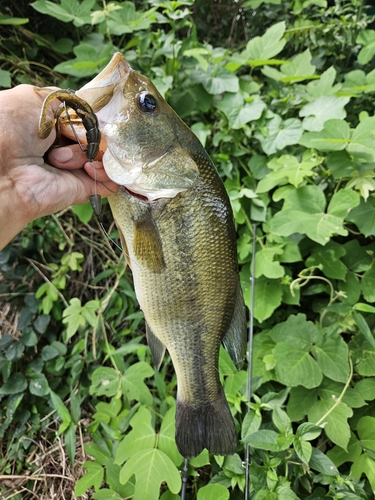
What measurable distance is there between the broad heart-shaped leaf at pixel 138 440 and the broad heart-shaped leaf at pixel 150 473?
52 mm

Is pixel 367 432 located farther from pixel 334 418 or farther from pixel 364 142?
pixel 364 142

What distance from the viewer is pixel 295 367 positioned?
1.24 meters

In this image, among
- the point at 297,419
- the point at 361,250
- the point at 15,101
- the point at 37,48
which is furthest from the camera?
the point at 37,48

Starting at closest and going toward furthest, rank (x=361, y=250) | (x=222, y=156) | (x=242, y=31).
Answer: (x=361, y=250) → (x=222, y=156) → (x=242, y=31)

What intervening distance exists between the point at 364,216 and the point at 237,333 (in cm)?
76

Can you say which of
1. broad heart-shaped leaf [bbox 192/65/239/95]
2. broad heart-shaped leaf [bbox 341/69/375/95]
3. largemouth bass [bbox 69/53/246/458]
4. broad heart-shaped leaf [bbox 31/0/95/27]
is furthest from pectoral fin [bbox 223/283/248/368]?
broad heart-shaped leaf [bbox 31/0/95/27]

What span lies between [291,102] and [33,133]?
1.27m

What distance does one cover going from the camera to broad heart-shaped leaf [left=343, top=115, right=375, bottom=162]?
1.30 metres

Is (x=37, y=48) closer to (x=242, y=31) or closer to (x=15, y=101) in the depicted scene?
(x=15, y=101)

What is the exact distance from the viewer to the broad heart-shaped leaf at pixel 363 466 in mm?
1148

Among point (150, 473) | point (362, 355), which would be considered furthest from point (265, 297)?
point (150, 473)

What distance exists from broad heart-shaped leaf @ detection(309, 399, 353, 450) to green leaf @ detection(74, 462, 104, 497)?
787 mm

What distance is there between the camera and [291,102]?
1.66 meters

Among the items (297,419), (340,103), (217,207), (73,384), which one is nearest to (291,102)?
(340,103)
